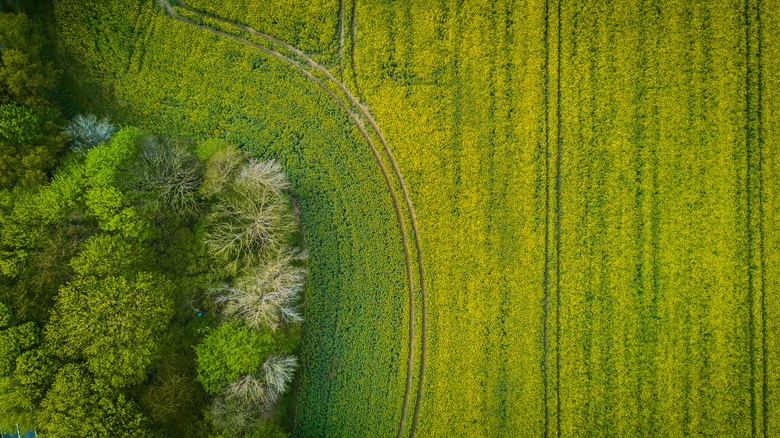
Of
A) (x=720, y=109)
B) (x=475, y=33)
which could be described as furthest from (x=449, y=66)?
(x=720, y=109)

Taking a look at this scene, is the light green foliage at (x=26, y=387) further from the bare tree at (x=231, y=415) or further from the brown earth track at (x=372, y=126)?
the brown earth track at (x=372, y=126)

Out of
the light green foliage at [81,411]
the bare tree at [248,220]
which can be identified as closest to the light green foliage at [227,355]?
the bare tree at [248,220]

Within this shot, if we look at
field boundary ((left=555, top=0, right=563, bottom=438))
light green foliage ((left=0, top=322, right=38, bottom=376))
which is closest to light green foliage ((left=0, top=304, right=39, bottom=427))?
light green foliage ((left=0, top=322, right=38, bottom=376))

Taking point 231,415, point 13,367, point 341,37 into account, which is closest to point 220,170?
point 341,37

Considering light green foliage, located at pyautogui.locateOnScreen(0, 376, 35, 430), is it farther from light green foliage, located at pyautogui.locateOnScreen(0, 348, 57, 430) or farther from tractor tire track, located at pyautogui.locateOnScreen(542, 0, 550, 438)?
tractor tire track, located at pyautogui.locateOnScreen(542, 0, 550, 438)

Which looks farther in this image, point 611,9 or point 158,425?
point 611,9

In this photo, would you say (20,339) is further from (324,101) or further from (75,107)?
(324,101)

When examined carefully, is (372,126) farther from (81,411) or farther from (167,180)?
(81,411)
